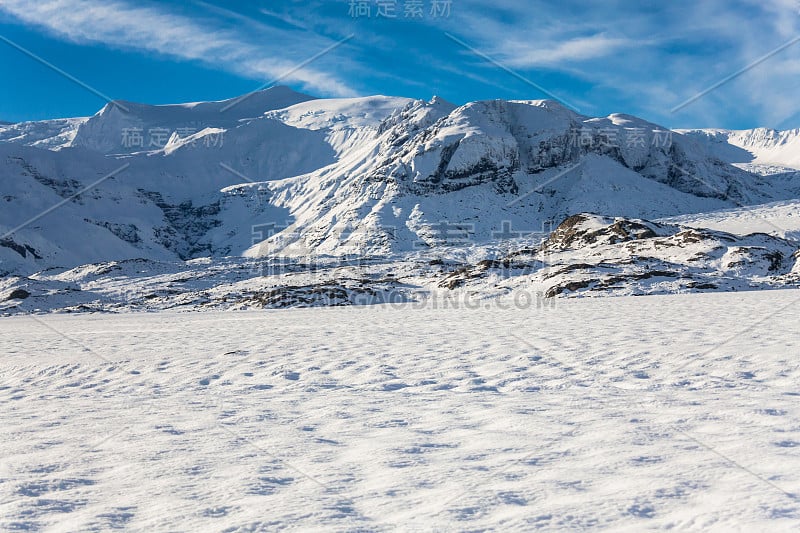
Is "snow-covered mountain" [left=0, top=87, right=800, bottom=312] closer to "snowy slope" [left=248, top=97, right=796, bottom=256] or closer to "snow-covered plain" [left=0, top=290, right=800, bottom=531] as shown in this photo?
"snowy slope" [left=248, top=97, right=796, bottom=256]

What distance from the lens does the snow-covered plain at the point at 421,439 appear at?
4.17 m

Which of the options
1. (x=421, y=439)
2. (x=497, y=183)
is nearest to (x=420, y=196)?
(x=497, y=183)

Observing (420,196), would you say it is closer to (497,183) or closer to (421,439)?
(497,183)

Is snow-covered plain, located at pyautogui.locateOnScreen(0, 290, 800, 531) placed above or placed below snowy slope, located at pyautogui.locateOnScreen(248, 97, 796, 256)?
below

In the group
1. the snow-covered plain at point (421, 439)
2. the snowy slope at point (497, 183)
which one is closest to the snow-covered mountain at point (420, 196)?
the snowy slope at point (497, 183)

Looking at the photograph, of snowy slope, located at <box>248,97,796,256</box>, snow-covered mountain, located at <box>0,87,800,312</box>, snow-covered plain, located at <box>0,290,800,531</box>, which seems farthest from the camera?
snowy slope, located at <box>248,97,796,256</box>

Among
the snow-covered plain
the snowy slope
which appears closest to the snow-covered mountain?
the snowy slope

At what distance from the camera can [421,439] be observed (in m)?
6.09

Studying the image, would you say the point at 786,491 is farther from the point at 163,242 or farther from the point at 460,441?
the point at 163,242

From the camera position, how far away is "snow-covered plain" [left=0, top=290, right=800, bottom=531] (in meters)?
4.17

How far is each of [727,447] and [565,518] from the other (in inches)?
84.3

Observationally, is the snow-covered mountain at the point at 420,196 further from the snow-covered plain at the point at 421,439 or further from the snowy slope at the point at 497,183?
the snow-covered plain at the point at 421,439

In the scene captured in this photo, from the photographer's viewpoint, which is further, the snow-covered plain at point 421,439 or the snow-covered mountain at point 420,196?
the snow-covered mountain at point 420,196

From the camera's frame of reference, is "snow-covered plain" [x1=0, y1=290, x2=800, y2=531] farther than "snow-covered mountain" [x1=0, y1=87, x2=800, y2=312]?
No
